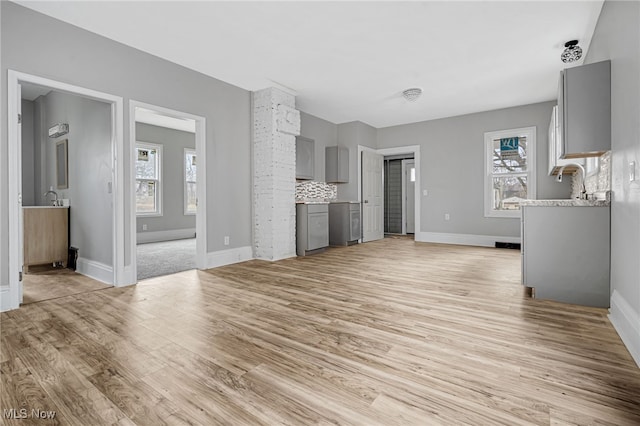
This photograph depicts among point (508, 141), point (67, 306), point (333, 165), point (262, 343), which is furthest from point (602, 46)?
point (67, 306)

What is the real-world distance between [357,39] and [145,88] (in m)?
2.42

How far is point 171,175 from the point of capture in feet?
25.1

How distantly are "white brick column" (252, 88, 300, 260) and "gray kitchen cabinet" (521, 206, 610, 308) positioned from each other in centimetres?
315

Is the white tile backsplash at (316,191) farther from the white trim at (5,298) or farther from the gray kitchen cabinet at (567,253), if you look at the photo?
the white trim at (5,298)

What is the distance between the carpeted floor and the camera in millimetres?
4079

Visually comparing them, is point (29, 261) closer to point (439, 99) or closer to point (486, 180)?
point (439, 99)

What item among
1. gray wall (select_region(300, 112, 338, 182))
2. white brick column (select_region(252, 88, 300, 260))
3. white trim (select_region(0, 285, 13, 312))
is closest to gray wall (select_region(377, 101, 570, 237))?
gray wall (select_region(300, 112, 338, 182))

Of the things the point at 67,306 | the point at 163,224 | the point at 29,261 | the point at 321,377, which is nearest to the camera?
the point at 321,377

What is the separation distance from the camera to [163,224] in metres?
7.44

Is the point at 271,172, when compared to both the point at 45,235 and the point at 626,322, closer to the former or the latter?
the point at 45,235

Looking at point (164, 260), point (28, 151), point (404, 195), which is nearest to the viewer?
point (164, 260)

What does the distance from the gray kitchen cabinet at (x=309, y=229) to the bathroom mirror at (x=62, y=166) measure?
3.31 m

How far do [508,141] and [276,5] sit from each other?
5103 mm

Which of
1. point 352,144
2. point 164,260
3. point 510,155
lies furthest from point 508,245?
point 164,260
